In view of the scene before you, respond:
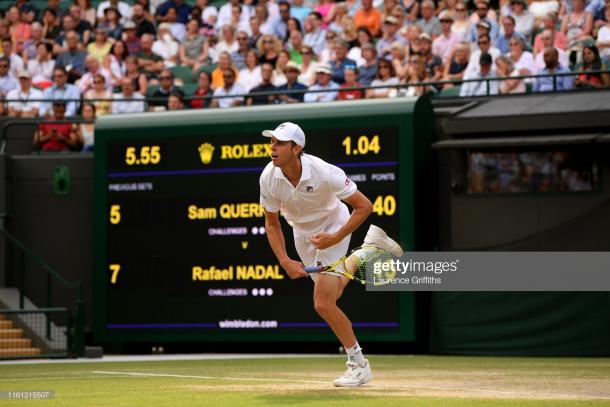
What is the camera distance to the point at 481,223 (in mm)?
18641

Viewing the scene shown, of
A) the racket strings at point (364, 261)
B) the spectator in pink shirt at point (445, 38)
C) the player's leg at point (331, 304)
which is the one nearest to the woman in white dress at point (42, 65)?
Result: the spectator in pink shirt at point (445, 38)

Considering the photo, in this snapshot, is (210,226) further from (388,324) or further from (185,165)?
(388,324)

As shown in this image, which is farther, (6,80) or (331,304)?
(6,80)

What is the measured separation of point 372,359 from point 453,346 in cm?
190

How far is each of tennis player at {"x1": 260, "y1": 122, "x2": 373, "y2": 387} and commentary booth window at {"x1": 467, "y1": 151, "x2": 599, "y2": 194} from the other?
7919 millimetres

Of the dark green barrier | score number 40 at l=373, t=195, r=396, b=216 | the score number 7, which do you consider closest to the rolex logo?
the score number 7

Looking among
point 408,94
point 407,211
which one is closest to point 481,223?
point 407,211

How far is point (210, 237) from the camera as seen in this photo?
19.3 meters

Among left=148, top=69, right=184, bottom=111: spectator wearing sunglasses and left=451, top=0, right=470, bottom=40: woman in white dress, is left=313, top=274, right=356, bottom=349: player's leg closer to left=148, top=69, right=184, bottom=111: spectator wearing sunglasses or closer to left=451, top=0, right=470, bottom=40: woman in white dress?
left=451, top=0, right=470, bottom=40: woman in white dress

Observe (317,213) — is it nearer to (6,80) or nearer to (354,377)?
(354,377)

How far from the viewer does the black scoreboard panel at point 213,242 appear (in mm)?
18188

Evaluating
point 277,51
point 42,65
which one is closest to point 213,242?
point 277,51

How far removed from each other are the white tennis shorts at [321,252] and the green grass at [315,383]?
1.10m

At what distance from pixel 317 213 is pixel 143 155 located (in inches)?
379
